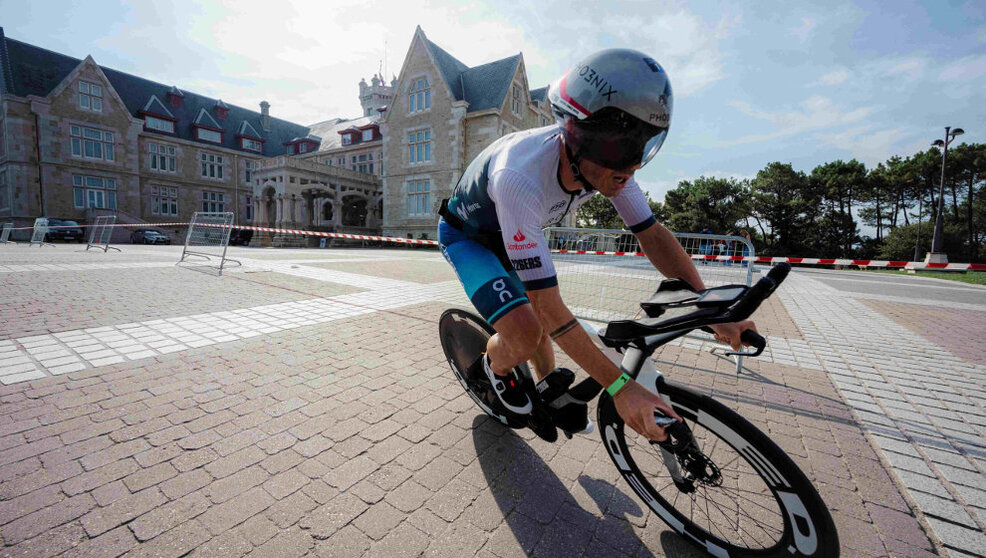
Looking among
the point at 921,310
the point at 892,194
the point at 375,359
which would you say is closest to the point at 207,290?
the point at 375,359

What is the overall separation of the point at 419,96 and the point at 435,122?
121 inches

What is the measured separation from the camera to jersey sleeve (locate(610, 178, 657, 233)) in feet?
7.23

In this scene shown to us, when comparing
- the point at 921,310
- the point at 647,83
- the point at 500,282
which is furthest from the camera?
the point at 921,310

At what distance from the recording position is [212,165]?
40.7 meters

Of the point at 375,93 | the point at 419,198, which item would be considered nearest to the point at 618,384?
the point at 419,198

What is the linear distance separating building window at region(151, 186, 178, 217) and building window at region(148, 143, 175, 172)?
1.93m

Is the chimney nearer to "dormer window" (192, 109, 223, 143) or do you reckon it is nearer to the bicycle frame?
"dormer window" (192, 109, 223, 143)

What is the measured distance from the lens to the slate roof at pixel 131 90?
30.2 m

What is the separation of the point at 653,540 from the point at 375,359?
Answer: 2.88 metres

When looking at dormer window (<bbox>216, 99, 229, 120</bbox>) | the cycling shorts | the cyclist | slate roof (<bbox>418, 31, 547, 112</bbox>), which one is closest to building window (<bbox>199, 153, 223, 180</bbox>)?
dormer window (<bbox>216, 99, 229, 120</bbox>)

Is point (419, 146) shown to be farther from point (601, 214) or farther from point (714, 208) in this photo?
point (714, 208)

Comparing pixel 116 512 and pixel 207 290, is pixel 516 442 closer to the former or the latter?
pixel 116 512

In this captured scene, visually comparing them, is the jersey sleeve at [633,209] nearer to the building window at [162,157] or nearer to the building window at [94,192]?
the building window at [94,192]

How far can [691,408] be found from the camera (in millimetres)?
1637
